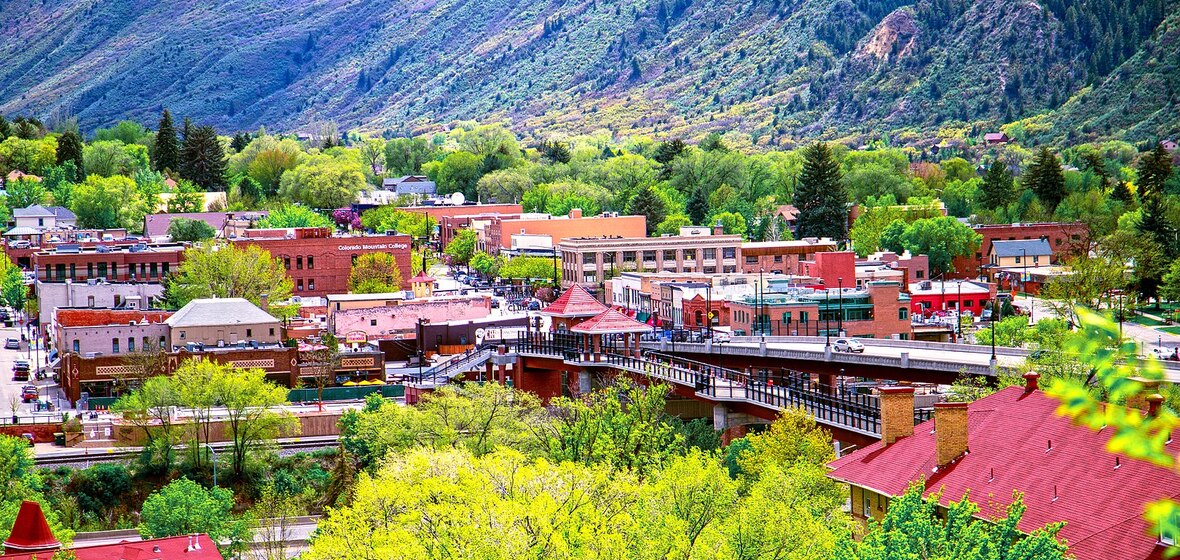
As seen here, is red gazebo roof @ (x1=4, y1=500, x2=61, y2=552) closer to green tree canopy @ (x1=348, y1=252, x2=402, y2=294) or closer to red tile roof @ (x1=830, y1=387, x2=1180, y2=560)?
red tile roof @ (x1=830, y1=387, x2=1180, y2=560)

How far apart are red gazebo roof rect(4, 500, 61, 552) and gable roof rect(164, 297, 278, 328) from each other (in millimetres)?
45954

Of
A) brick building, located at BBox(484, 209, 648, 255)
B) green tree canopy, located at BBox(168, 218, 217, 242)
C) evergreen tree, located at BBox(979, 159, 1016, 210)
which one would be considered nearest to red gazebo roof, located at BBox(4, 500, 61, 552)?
green tree canopy, located at BBox(168, 218, 217, 242)

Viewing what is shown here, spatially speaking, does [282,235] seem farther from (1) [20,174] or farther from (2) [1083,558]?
(2) [1083,558]

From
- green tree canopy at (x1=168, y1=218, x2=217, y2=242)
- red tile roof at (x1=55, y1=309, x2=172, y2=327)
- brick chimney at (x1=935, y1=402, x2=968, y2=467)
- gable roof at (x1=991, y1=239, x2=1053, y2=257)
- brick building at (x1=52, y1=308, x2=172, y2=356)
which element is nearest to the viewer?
brick chimney at (x1=935, y1=402, x2=968, y2=467)

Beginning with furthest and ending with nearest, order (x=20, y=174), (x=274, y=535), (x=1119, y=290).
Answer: (x=20, y=174), (x=1119, y=290), (x=274, y=535)

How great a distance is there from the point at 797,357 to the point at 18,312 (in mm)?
65818

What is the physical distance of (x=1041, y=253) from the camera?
15325 cm

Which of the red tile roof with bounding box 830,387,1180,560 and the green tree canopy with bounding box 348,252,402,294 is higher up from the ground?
the green tree canopy with bounding box 348,252,402,294

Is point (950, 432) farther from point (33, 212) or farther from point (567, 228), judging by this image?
point (33, 212)

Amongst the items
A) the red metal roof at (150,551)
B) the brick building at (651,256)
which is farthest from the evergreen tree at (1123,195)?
the red metal roof at (150,551)

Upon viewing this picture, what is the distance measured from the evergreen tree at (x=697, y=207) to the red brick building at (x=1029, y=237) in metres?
34.5

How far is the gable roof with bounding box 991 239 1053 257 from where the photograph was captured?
152 metres

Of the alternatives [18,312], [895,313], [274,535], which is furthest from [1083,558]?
[18,312]

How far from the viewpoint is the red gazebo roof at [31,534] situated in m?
47.3
